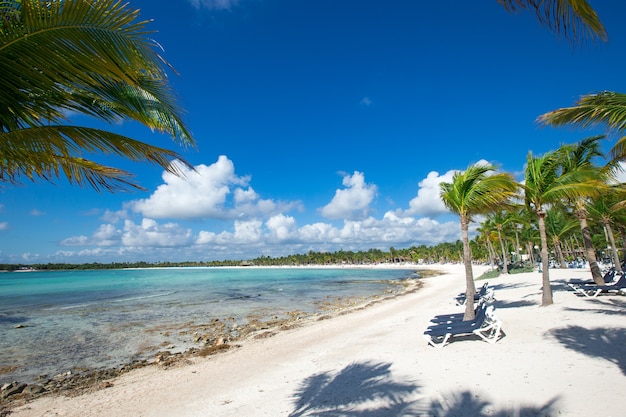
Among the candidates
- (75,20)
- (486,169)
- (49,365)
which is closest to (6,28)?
(75,20)

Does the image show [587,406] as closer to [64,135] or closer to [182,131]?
[182,131]

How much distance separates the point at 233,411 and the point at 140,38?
229 inches

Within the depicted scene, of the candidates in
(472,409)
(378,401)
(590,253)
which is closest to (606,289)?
(590,253)

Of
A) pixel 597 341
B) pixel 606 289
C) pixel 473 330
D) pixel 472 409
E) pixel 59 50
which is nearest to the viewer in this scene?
pixel 59 50

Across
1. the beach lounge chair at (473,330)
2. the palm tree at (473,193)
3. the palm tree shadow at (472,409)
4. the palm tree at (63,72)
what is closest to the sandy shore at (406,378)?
the palm tree shadow at (472,409)

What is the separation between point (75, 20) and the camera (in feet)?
7.31

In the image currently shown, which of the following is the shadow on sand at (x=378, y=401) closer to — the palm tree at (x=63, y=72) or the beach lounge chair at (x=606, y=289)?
the palm tree at (x=63, y=72)

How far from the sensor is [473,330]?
7.74 m

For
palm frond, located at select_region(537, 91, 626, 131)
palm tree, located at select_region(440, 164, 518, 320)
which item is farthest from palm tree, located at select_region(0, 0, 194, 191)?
palm tree, located at select_region(440, 164, 518, 320)

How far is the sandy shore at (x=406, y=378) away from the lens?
4.80 metres

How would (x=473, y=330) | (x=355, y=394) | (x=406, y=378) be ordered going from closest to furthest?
1. (x=355, y=394)
2. (x=406, y=378)
3. (x=473, y=330)

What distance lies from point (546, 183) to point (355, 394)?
9.17m

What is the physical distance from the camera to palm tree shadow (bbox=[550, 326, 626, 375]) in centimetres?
582

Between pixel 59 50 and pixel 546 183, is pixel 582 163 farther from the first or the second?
pixel 59 50
